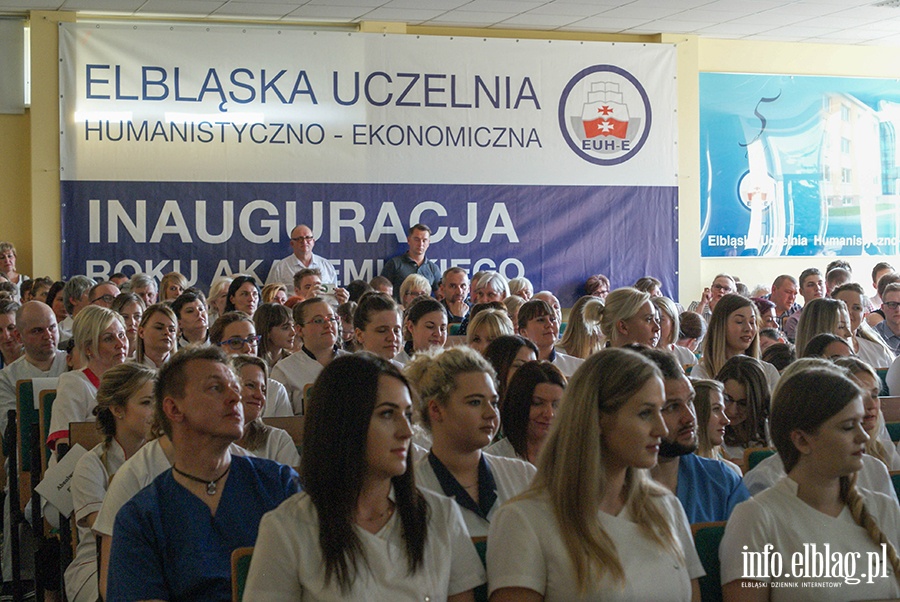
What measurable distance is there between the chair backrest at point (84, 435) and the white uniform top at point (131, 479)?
30.7 inches

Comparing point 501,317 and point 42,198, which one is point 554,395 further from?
point 42,198

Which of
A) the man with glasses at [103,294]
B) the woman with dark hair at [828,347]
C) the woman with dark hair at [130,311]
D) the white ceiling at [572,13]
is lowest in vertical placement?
the woman with dark hair at [828,347]

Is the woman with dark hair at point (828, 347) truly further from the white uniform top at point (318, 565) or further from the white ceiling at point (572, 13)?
the white ceiling at point (572, 13)

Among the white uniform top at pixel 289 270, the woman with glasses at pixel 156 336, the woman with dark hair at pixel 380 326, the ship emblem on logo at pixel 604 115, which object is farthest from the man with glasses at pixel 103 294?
the ship emblem on logo at pixel 604 115

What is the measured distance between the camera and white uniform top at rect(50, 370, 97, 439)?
3.85m

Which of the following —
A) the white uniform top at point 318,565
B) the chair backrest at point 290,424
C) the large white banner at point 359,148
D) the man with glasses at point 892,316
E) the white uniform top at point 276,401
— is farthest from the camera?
the large white banner at point 359,148

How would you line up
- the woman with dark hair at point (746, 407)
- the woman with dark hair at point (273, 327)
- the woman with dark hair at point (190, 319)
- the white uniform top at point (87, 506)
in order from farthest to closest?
the woman with dark hair at point (190, 319) → the woman with dark hair at point (273, 327) → the woman with dark hair at point (746, 407) → the white uniform top at point (87, 506)

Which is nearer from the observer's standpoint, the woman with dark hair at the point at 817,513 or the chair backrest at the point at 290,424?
the woman with dark hair at the point at 817,513

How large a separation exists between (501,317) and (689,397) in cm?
202

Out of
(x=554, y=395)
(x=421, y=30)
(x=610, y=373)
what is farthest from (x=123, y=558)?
Answer: (x=421, y=30)

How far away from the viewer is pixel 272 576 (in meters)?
1.93

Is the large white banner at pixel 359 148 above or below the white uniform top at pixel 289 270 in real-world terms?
above

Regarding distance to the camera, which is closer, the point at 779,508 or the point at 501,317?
the point at 779,508

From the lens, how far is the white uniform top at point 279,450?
125 inches
